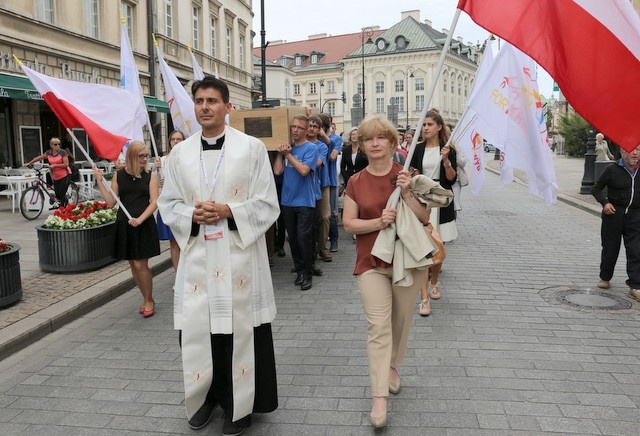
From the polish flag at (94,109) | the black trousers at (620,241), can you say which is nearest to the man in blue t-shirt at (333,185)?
the polish flag at (94,109)

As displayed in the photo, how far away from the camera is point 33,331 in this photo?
210 inches

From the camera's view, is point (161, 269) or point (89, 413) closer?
point (89, 413)

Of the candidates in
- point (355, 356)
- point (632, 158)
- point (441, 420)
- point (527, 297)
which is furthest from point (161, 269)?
point (632, 158)

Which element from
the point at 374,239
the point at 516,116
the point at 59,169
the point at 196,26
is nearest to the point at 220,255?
the point at 374,239

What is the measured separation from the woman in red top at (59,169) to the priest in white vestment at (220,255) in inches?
475

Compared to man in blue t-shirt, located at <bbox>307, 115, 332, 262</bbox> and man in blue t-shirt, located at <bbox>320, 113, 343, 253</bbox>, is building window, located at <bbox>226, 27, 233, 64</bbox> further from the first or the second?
man in blue t-shirt, located at <bbox>307, 115, 332, 262</bbox>

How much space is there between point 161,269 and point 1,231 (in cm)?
507

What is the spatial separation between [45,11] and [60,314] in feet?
53.7

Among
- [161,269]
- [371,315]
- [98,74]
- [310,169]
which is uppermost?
[98,74]

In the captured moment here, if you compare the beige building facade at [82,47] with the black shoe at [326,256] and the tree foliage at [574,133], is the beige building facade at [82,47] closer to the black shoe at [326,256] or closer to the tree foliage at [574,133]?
the black shoe at [326,256]

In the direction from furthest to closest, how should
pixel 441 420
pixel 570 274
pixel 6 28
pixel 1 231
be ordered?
pixel 6 28 < pixel 1 231 < pixel 570 274 < pixel 441 420

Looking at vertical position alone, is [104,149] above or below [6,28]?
below

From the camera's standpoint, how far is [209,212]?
3.36 meters

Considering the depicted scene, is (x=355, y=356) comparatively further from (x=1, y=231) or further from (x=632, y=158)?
(x=1, y=231)
